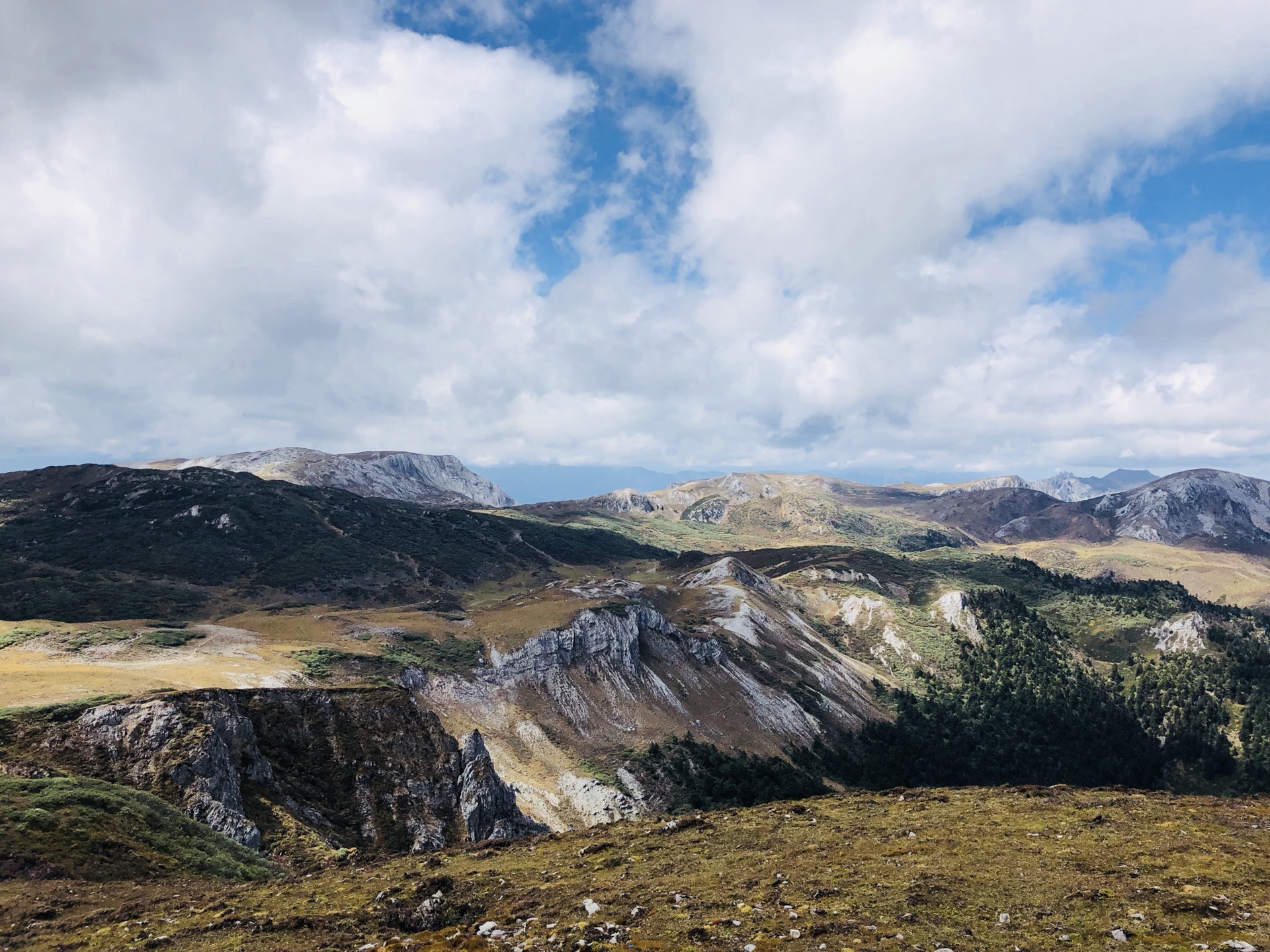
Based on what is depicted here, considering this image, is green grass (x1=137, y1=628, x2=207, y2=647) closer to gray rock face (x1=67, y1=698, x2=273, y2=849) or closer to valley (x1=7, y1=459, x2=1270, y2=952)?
valley (x1=7, y1=459, x2=1270, y2=952)

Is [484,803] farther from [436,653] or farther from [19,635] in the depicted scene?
[19,635]

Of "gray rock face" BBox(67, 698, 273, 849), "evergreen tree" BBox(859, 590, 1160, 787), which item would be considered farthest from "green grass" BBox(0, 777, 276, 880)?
"evergreen tree" BBox(859, 590, 1160, 787)

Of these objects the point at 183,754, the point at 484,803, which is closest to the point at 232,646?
the point at 183,754

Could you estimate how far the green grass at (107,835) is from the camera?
85.0 ft

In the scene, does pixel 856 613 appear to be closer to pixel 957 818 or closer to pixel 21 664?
pixel 957 818

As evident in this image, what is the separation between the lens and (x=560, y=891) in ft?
81.0

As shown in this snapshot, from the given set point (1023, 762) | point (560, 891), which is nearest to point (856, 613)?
point (1023, 762)

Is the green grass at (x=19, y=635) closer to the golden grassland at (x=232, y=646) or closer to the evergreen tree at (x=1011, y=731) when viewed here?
the golden grassland at (x=232, y=646)

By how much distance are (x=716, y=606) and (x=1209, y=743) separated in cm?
11824

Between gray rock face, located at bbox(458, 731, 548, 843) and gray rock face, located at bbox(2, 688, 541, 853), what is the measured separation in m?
0.11

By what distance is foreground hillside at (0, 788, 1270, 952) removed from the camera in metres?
19.1

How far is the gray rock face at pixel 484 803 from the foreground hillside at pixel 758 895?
19635 millimetres

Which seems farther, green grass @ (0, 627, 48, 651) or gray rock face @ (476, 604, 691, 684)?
gray rock face @ (476, 604, 691, 684)

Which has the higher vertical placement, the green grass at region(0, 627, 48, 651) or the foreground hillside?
the green grass at region(0, 627, 48, 651)
